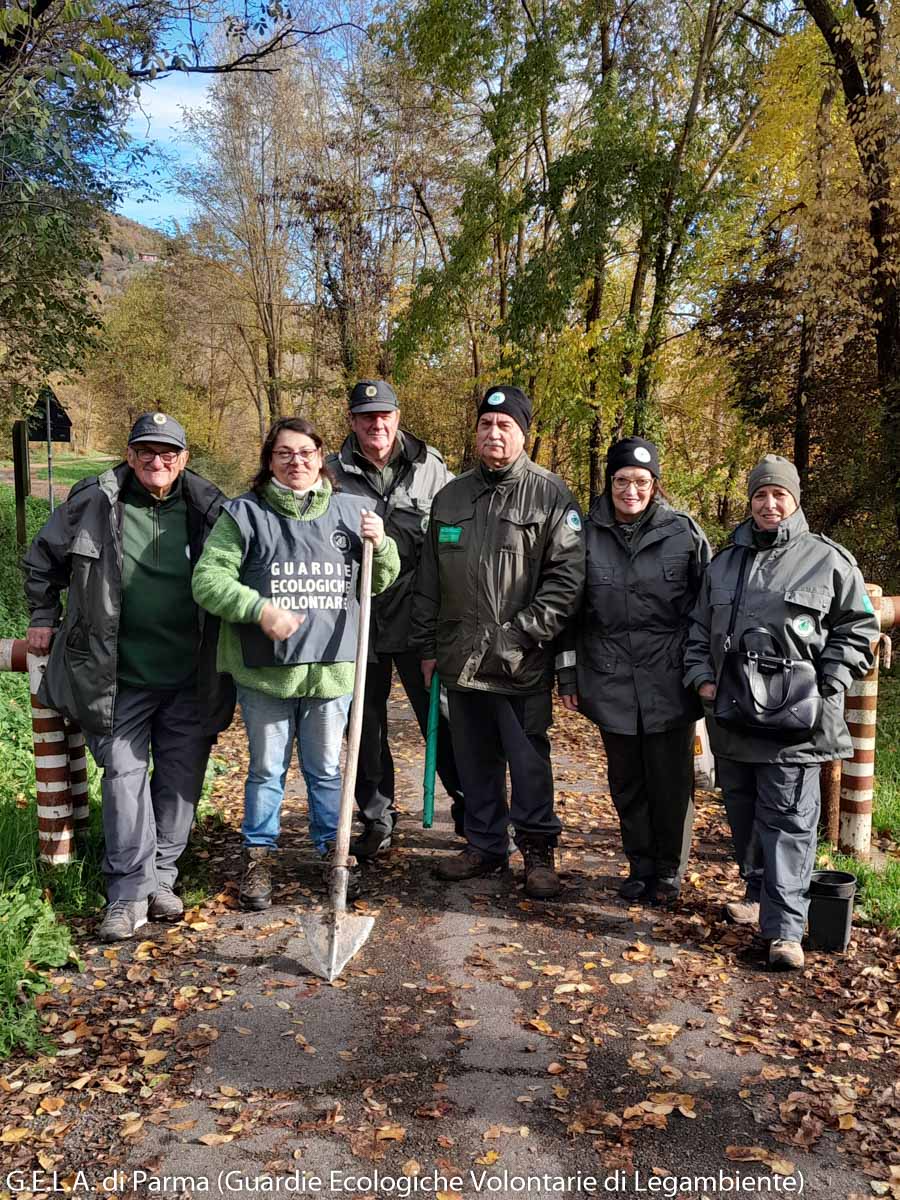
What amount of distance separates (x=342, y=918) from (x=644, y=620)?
1.94 m

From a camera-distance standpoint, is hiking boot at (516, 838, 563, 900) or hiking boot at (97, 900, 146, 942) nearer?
hiking boot at (97, 900, 146, 942)

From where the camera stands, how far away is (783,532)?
4.20m

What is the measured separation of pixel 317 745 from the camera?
4.63 metres

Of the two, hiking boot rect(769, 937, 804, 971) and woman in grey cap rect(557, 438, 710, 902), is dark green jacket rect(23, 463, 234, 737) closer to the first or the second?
woman in grey cap rect(557, 438, 710, 902)

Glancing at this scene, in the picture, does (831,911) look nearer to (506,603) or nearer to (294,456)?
(506,603)

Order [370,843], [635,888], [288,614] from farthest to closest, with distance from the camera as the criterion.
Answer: [370,843]
[635,888]
[288,614]

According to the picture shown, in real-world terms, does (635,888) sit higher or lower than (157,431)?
lower

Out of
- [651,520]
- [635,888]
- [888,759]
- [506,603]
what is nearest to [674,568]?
[651,520]

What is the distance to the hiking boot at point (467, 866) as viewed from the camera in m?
5.05

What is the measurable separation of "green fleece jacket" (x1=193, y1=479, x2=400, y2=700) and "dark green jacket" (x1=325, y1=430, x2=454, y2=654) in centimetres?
49

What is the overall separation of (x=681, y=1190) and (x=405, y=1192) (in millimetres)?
793

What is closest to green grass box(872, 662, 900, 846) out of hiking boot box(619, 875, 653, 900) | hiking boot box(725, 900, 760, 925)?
hiking boot box(725, 900, 760, 925)

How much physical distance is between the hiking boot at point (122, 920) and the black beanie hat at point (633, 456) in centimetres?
301

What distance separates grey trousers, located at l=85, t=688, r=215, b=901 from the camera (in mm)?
4449
